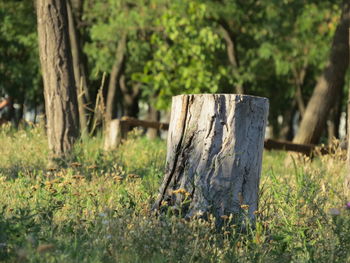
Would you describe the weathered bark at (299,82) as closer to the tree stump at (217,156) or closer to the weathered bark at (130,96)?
the weathered bark at (130,96)

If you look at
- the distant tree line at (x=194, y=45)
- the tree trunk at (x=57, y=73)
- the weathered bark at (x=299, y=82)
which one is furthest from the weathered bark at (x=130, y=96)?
the tree trunk at (x=57, y=73)

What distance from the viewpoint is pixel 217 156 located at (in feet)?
20.5

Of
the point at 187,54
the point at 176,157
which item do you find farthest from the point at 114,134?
the point at 187,54

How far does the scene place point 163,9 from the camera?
22.0 metres

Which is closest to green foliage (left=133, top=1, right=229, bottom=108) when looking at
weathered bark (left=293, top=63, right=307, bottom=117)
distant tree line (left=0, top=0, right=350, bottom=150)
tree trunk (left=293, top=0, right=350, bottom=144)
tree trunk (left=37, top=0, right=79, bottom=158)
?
distant tree line (left=0, top=0, right=350, bottom=150)

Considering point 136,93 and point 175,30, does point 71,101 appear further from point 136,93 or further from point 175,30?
point 136,93

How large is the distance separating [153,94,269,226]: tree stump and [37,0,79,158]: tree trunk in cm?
415

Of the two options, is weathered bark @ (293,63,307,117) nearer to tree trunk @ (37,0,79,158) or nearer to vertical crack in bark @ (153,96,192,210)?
tree trunk @ (37,0,79,158)

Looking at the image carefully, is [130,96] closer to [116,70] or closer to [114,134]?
[116,70]

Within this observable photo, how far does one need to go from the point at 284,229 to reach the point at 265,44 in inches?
779

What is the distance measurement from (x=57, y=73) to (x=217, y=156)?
15.5ft

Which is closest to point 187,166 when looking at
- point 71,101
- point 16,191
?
point 16,191

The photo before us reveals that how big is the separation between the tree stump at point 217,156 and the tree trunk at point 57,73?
4.15 meters

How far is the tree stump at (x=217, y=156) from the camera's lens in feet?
20.4
